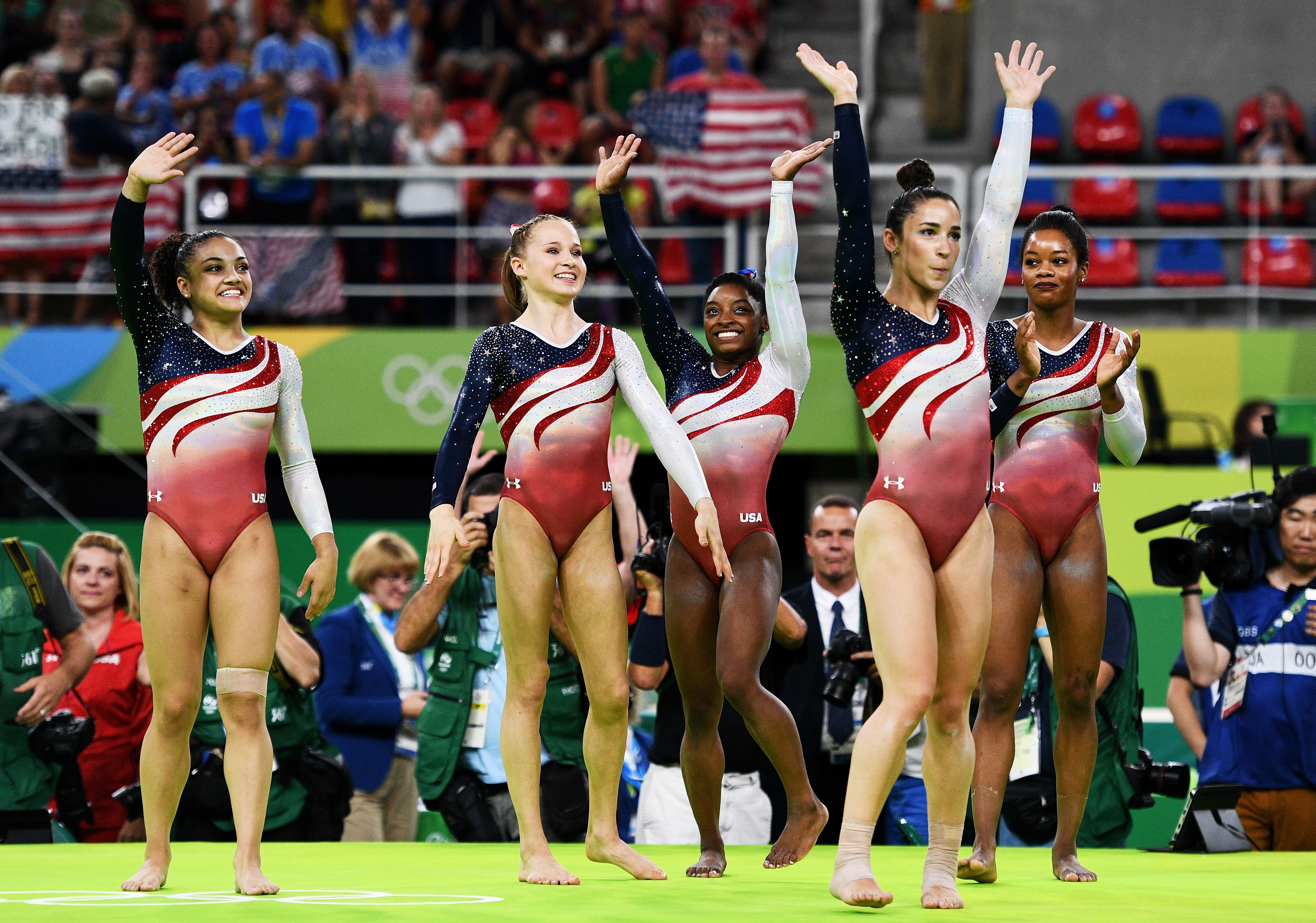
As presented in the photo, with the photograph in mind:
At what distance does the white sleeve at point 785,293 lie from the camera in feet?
16.7

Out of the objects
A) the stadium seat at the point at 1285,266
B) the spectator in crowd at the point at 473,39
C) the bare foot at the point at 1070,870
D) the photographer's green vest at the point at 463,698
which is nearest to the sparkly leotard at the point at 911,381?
the bare foot at the point at 1070,870

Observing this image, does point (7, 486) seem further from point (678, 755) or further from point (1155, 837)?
point (1155, 837)

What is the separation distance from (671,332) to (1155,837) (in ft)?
13.6

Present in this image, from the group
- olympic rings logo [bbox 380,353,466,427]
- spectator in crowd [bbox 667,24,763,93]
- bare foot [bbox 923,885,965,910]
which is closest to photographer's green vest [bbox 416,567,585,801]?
bare foot [bbox 923,885,965,910]

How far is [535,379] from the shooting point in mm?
5125

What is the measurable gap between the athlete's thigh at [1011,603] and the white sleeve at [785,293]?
0.85m

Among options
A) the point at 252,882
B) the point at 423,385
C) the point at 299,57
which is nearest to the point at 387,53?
the point at 299,57

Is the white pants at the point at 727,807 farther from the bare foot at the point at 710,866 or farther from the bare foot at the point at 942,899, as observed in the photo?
the bare foot at the point at 942,899

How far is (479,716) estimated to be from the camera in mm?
6656

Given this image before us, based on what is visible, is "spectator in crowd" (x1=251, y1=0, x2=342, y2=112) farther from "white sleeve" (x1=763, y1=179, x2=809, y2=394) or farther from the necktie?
"white sleeve" (x1=763, y1=179, x2=809, y2=394)

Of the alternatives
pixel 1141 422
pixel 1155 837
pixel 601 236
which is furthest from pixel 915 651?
pixel 601 236

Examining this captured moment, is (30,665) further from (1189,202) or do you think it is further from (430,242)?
(1189,202)

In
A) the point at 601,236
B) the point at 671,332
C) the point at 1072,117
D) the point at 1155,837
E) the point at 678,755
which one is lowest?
the point at 1155,837

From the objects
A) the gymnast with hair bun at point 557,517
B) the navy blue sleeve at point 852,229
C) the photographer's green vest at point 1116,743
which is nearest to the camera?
the navy blue sleeve at point 852,229
